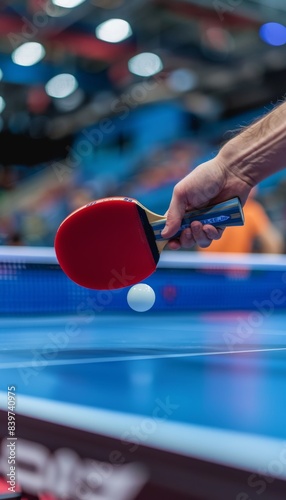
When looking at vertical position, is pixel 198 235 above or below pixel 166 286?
above

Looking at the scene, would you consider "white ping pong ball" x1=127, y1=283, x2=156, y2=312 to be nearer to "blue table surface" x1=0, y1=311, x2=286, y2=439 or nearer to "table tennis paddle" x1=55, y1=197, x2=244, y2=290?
"blue table surface" x1=0, y1=311, x2=286, y2=439

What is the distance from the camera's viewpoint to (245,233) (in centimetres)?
592

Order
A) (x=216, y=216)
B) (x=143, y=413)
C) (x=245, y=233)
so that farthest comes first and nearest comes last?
(x=245, y=233), (x=216, y=216), (x=143, y=413)

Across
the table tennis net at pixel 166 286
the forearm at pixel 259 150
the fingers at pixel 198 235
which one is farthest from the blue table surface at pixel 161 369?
the table tennis net at pixel 166 286

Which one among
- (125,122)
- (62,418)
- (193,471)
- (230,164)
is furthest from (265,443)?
(125,122)

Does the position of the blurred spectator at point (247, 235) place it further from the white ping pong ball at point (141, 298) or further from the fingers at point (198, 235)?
the fingers at point (198, 235)

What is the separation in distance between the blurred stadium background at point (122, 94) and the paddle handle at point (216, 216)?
8.56m

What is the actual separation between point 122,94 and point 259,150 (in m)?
12.7

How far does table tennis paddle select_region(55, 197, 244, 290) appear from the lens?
5.84 ft

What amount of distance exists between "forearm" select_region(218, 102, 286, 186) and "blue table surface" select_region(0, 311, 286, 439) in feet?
1.73

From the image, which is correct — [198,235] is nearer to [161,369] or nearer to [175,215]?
[175,215]

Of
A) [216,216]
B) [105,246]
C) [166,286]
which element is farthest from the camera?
[166,286]

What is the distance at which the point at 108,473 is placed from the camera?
3.14ft

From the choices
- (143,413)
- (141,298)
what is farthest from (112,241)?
(143,413)
